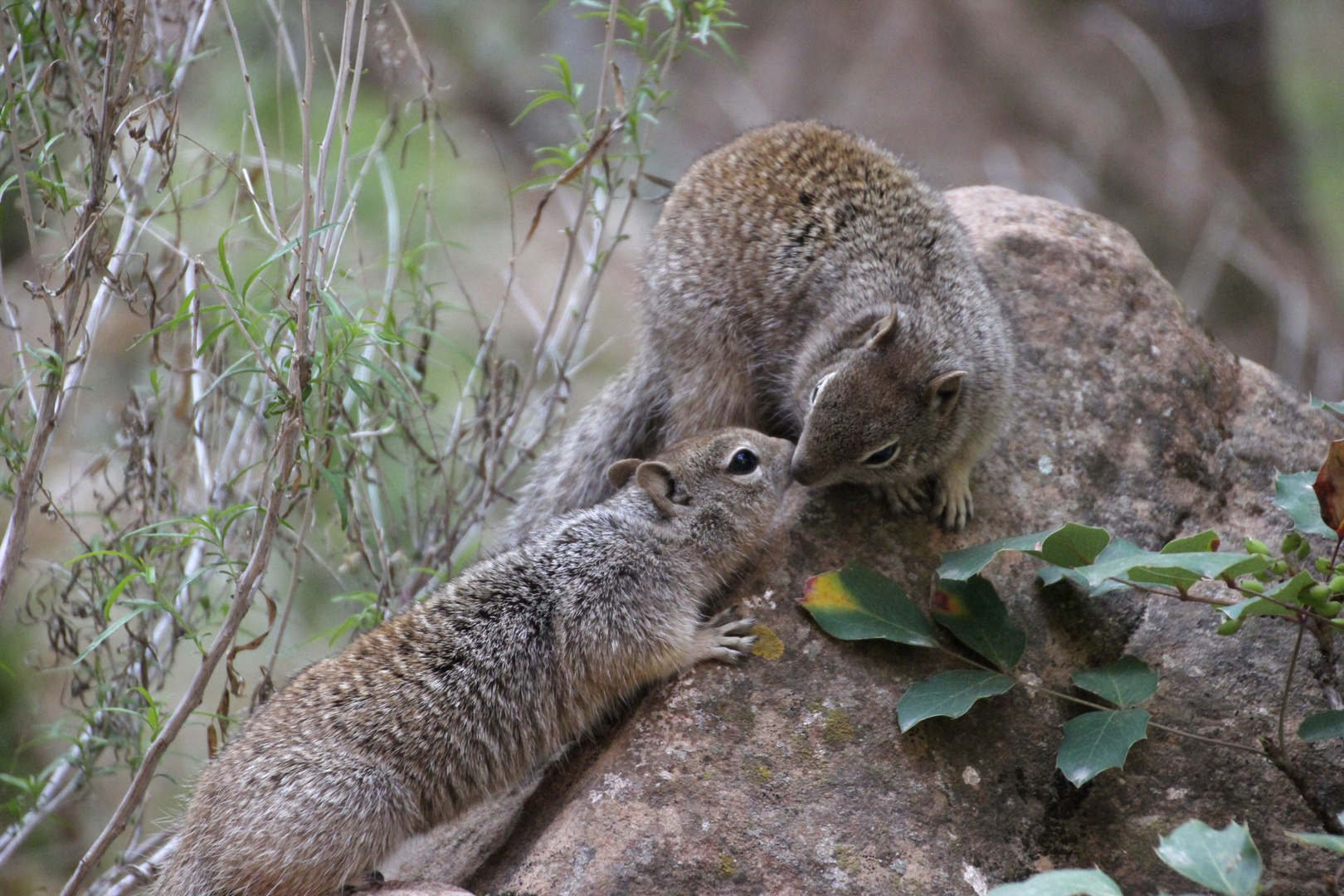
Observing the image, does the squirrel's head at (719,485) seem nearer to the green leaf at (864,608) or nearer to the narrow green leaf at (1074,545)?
the green leaf at (864,608)

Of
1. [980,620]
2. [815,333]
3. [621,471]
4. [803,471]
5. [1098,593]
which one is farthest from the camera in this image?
[815,333]

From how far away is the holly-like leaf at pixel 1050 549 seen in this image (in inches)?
128

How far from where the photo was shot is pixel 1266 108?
9.94 meters

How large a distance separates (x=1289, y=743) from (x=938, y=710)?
1.12m

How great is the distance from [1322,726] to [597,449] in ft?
9.37

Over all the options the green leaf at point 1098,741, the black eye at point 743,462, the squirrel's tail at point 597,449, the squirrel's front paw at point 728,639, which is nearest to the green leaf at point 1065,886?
the green leaf at point 1098,741

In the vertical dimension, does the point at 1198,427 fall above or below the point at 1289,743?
above

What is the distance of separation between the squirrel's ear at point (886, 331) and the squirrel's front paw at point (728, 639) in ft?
3.55

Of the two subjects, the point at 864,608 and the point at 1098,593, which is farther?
the point at 864,608

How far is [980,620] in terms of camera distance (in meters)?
3.53

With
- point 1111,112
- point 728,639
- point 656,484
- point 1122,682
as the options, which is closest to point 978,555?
point 1122,682

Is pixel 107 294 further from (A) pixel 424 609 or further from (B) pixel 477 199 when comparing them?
(B) pixel 477 199

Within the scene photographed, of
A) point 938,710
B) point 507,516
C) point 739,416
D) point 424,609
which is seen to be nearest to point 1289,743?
point 938,710

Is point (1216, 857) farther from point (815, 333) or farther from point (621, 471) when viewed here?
point (815, 333)
